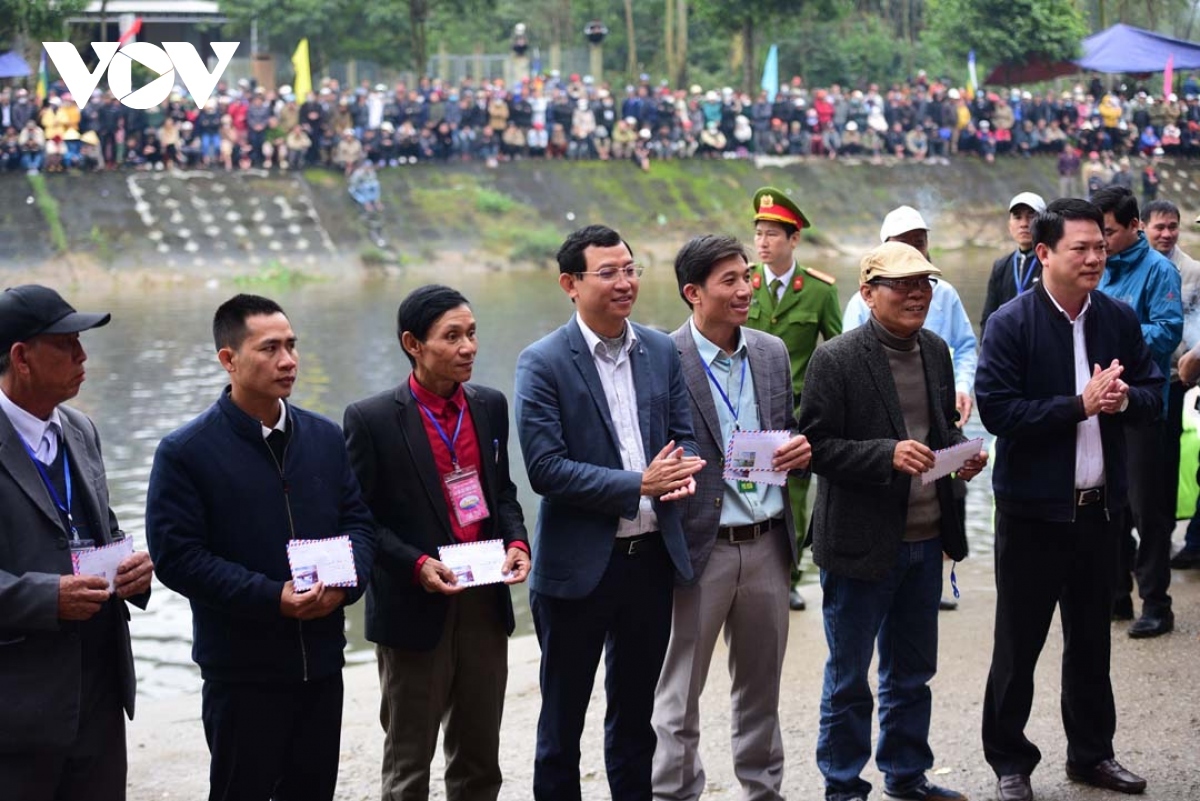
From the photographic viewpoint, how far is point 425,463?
14.3ft

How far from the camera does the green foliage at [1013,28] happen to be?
36.0 meters

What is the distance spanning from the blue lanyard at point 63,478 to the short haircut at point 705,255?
1.95m

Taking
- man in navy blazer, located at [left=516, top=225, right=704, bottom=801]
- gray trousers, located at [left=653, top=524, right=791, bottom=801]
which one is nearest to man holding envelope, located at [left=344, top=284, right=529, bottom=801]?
man in navy blazer, located at [left=516, top=225, right=704, bottom=801]

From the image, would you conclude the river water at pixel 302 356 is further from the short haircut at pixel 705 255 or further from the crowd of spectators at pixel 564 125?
the crowd of spectators at pixel 564 125

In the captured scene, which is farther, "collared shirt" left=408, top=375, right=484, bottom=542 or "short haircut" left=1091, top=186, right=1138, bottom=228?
"short haircut" left=1091, top=186, right=1138, bottom=228

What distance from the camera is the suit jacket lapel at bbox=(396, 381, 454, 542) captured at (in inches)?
172

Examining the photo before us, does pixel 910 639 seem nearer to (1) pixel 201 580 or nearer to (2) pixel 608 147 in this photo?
(1) pixel 201 580

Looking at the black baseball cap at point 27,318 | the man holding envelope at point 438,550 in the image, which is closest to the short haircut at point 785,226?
the man holding envelope at point 438,550

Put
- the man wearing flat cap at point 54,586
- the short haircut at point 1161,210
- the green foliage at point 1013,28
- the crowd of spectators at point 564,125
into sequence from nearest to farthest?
1. the man wearing flat cap at point 54,586
2. the short haircut at point 1161,210
3. the crowd of spectators at point 564,125
4. the green foliage at point 1013,28

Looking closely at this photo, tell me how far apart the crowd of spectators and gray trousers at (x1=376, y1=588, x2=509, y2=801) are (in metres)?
25.6

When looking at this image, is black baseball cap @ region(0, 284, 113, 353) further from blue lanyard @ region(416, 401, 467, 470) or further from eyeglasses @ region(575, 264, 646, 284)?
eyeglasses @ region(575, 264, 646, 284)

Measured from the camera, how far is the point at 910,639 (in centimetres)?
485

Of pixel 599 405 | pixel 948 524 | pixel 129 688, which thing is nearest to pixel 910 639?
pixel 948 524

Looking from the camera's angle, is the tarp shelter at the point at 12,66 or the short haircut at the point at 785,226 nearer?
the short haircut at the point at 785,226
